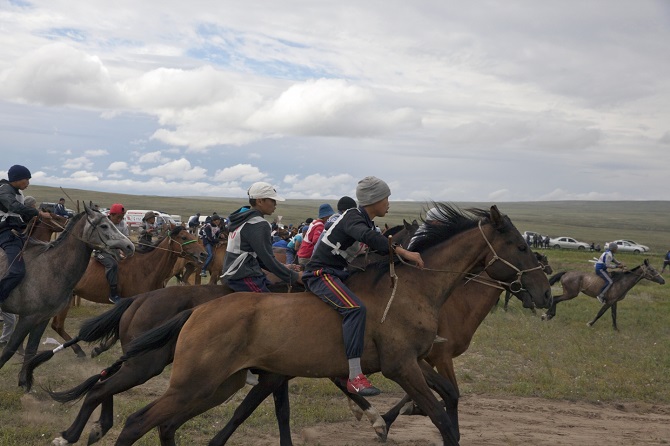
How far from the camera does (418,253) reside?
20.1 feet

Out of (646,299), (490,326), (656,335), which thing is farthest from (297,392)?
(646,299)

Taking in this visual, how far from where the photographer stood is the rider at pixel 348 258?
215 inches

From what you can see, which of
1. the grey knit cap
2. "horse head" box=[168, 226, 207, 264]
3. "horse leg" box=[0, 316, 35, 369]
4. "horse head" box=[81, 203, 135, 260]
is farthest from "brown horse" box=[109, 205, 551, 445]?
"horse head" box=[168, 226, 207, 264]

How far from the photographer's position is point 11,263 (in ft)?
29.2

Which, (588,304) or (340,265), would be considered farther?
(588,304)

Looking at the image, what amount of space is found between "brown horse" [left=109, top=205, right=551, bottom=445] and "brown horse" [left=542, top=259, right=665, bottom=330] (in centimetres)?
1282

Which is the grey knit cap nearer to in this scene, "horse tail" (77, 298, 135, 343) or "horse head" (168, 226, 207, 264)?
"horse tail" (77, 298, 135, 343)

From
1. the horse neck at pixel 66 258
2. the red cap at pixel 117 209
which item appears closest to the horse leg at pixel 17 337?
the horse neck at pixel 66 258

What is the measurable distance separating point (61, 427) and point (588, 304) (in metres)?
19.2

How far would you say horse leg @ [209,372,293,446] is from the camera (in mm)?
6332

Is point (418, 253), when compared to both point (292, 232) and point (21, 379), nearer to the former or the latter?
point (21, 379)

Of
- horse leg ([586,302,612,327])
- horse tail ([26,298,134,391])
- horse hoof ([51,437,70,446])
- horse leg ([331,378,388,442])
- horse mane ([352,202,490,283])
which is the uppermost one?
horse mane ([352,202,490,283])

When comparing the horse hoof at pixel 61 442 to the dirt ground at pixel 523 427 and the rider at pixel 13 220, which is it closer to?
the dirt ground at pixel 523 427

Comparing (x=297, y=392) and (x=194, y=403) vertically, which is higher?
(x=194, y=403)
